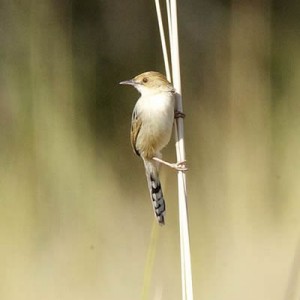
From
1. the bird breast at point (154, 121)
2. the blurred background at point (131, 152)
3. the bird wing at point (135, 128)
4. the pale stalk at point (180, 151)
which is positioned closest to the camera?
the pale stalk at point (180, 151)

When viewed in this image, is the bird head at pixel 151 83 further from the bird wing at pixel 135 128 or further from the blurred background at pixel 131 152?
the blurred background at pixel 131 152

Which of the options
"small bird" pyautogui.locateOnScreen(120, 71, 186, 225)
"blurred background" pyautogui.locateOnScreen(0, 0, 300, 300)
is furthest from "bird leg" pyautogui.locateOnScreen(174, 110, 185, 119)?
"blurred background" pyautogui.locateOnScreen(0, 0, 300, 300)

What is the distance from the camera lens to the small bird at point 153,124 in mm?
1896

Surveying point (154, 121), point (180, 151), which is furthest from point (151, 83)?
point (180, 151)

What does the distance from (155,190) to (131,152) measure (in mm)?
178

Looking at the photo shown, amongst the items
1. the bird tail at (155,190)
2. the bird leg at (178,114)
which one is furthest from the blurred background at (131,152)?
the bird leg at (178,114)

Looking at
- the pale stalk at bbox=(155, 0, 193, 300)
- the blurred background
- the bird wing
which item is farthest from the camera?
the blurred background

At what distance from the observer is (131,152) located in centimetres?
224

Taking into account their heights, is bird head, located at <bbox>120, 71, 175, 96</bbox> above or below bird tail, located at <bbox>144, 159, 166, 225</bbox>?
above

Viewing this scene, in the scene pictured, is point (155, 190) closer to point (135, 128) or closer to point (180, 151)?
point (135, 128)

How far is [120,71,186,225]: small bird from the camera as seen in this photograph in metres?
1.90

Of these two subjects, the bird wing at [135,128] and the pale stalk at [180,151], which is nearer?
the pale stalk at [180,151]

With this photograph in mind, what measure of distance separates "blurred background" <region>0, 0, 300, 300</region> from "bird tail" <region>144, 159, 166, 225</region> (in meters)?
0.12

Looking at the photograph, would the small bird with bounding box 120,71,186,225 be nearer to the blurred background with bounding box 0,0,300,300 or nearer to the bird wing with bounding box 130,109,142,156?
the bird wing with bounding box 130,109,142,156
